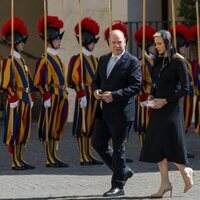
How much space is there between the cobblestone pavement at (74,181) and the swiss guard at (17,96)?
35 cm

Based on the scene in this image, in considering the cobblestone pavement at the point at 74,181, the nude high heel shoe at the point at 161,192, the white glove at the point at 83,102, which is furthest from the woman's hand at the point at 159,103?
the white glove at the point at 83,102

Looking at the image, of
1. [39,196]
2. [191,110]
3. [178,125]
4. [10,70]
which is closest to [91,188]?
[39,196]

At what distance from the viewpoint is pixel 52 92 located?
12242 mm

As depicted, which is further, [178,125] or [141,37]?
[141,37]

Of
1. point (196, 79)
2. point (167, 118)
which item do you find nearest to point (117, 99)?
point (167, 118)

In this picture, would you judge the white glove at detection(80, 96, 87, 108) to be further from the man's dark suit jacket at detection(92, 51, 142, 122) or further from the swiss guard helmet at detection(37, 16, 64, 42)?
the man's dark suit jacket at detection(92, 51, 142, 122)

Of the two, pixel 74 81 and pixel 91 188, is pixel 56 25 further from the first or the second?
pixel 91 188

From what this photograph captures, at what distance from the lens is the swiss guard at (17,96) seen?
38.9 ft

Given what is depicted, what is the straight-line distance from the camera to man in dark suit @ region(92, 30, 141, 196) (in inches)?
389

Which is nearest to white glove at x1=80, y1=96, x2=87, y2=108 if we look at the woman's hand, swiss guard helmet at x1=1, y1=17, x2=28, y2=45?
swiss guard helmet at x1=1, y1=17, x2=28, y2=45

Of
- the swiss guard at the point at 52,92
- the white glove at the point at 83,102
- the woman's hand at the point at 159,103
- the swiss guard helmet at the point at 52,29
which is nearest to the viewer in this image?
the woman's hand at the point at 159,103

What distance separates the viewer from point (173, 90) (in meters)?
9.85

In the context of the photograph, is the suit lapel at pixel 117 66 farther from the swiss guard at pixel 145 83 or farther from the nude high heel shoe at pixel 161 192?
the swiss guard at pixel 145 83

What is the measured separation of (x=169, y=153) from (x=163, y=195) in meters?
0.49
